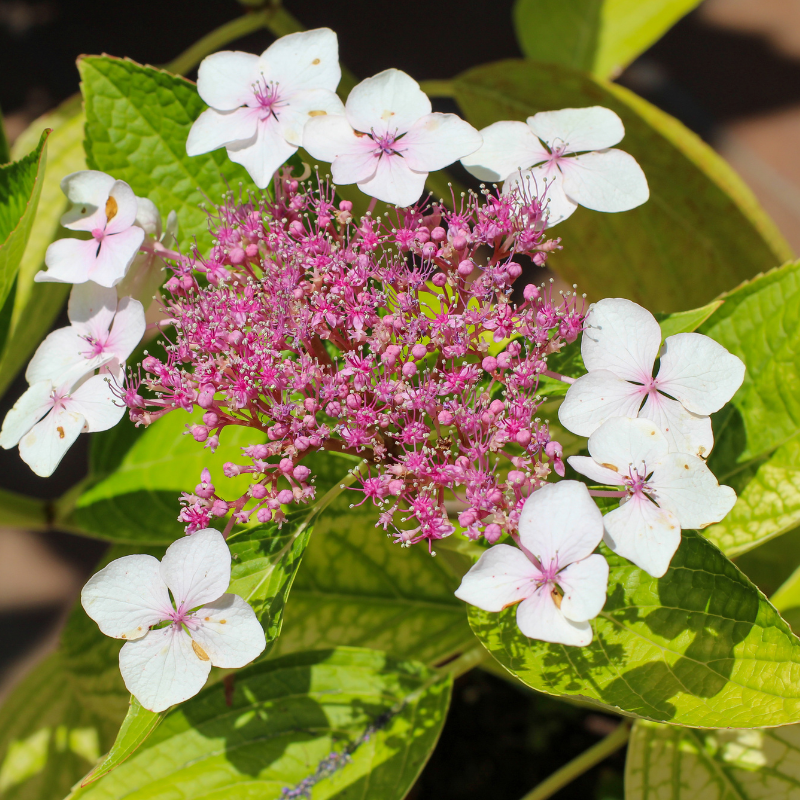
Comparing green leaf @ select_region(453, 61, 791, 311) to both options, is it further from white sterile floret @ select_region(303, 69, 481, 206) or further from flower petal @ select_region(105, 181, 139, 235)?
flower petal @ select_region(105, 181, 139, 235)

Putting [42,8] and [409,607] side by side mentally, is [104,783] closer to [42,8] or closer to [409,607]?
[409,607]

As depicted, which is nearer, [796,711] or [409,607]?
[796,711]

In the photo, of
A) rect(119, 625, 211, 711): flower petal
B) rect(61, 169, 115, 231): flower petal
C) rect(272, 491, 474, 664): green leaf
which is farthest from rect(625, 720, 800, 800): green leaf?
rect(61, 169, 115, 231): flower petal

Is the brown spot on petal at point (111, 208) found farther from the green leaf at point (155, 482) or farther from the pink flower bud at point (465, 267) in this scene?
the pink flower bud at point (465, 267)

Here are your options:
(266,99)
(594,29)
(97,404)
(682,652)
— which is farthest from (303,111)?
(594,29)

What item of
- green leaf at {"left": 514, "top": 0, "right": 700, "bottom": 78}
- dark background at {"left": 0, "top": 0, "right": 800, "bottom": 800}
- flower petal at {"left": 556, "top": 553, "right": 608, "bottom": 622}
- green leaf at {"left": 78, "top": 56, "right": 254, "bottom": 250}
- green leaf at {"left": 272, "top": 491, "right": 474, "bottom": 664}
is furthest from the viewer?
dark background at {"left": 0, "top": 0, "right": 800, "bottom": 800}

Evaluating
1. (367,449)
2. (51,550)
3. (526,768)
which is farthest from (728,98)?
(51,550)
